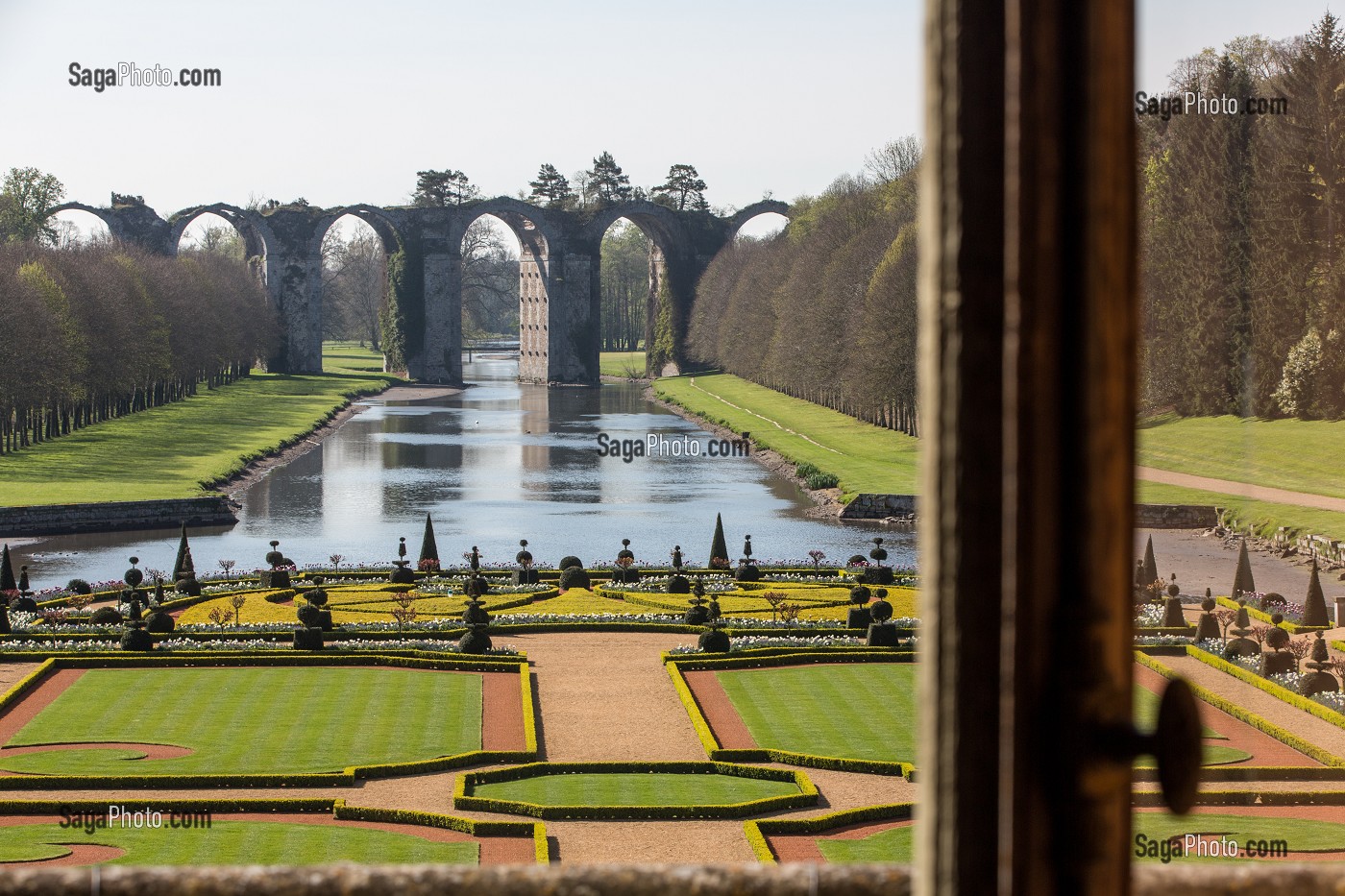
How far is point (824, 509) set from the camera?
46281mm

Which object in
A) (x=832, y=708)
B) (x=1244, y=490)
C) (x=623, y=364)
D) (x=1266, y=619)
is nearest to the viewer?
(x=832, y=708)

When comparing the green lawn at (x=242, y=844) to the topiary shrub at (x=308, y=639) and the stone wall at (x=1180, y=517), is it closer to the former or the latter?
the topiary shrub at (x=308, y=639)

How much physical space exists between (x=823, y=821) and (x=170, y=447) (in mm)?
46369

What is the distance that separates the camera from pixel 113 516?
139ft

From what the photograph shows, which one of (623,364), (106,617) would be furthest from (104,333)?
(623,364)

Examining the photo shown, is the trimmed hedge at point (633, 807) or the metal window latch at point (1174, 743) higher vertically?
the metal window latch at point (1174, 743)

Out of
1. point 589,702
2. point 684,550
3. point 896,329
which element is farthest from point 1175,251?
point 589,702

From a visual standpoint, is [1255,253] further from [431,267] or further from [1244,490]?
[431,267]

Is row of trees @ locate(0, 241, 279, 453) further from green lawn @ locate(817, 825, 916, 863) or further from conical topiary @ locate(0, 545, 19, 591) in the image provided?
green lawn @ locate(817, 825, 916, 863)

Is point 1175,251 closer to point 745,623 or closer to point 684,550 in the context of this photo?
point 684,550

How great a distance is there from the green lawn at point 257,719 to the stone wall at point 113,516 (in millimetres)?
18784

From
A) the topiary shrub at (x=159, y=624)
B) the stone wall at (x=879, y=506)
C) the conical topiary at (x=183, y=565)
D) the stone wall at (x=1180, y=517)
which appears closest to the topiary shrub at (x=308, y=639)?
the topiary shrub at (x=159, y=624)

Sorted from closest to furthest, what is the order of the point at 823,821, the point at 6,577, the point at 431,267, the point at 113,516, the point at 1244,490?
the point at 823,821
the point at 6,577
the point at 1244,490
the point at 113,516
the point at 431,267

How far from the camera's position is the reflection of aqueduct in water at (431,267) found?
100m
